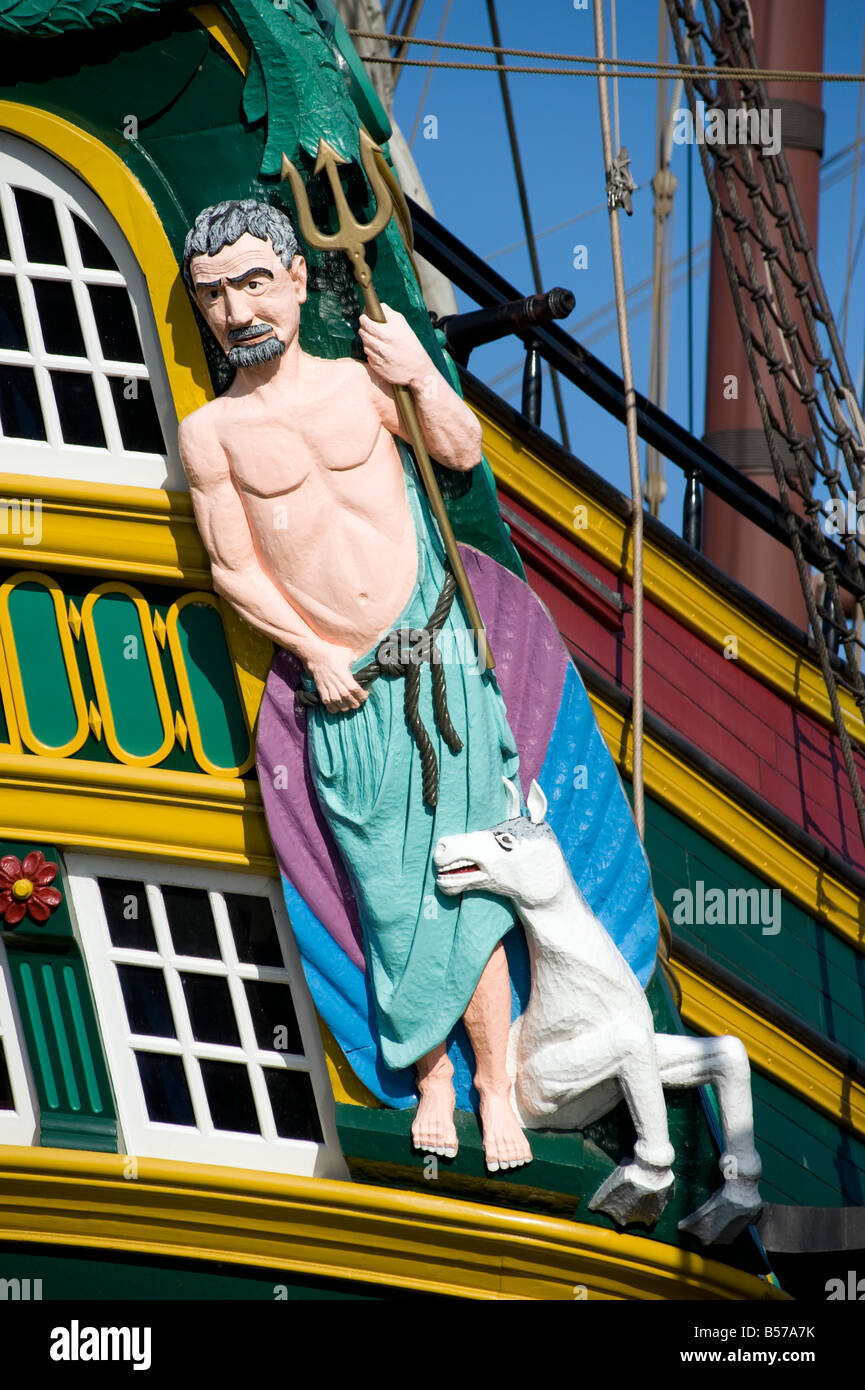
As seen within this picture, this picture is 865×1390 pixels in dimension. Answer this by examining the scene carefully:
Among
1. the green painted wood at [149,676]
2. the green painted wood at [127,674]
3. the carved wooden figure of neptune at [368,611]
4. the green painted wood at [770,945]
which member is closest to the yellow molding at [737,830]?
the green painted wood at [770,945]

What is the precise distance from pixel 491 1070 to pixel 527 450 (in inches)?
71.0

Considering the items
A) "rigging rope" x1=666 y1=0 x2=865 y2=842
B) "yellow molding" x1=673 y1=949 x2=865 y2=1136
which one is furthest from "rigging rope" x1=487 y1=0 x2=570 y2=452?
Answer: "yellow molding" x1=673 y1=949 x2=865 y2=1136

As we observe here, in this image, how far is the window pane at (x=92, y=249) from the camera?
11.2 feet

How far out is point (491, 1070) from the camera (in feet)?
10.9

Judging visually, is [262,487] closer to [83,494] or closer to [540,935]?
[83,494]

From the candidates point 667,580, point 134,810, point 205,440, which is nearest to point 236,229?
point 205,440

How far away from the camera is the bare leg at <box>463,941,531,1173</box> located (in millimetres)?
3305

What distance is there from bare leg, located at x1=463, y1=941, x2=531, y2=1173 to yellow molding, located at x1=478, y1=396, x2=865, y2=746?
1545mm

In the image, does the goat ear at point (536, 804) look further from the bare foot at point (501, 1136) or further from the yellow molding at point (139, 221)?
the yellow molding at point (139, 221)

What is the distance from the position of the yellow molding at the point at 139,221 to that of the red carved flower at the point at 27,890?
0.95m

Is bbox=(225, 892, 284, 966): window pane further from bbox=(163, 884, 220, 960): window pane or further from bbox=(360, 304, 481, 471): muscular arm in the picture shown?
bbox=(360, 304, 481, 471): muscular arm

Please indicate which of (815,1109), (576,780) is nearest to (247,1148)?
(576,780)

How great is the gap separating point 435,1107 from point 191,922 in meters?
0.64
